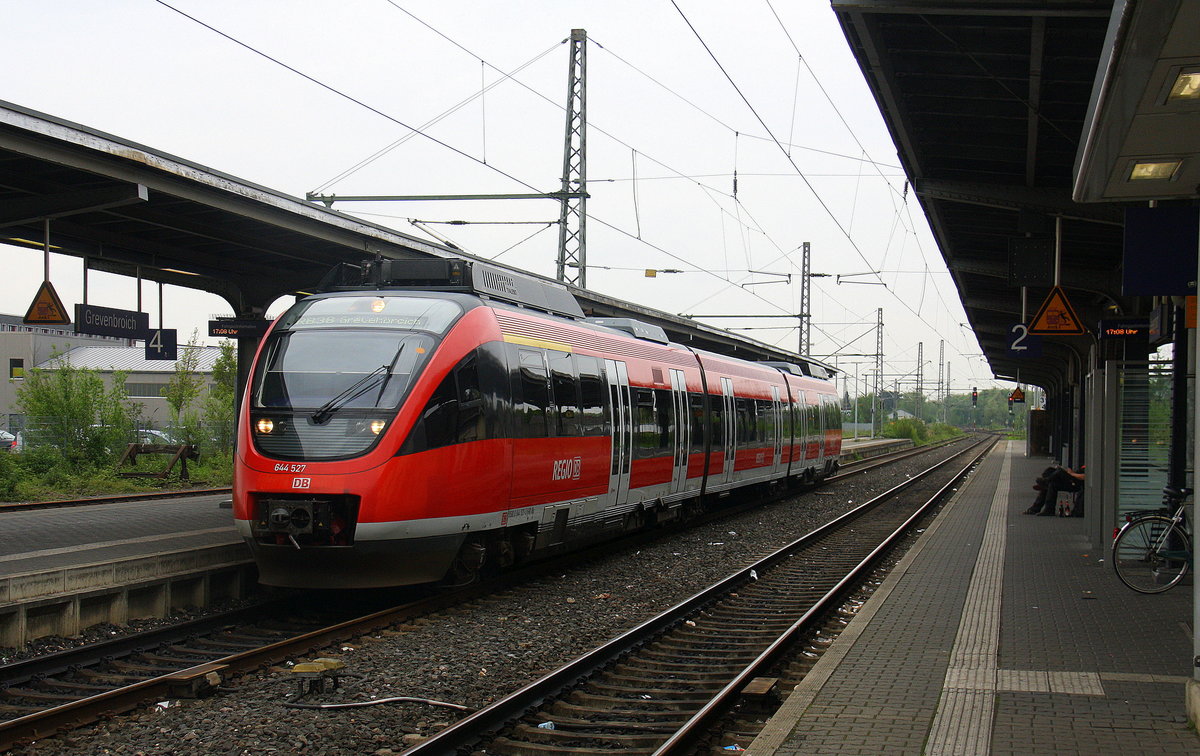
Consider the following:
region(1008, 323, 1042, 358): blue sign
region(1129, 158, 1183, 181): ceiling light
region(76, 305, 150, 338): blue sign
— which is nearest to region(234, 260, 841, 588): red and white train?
region(76, 305, 150, 338): blue sign

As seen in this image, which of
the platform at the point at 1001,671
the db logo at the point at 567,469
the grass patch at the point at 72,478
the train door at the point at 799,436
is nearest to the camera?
the platform at the point at 1001,671

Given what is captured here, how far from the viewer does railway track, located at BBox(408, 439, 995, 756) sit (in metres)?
6.48

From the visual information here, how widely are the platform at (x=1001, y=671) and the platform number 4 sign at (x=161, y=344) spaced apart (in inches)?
397

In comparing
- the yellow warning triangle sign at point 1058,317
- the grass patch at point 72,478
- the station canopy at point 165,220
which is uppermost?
the station canopy at point 165,220

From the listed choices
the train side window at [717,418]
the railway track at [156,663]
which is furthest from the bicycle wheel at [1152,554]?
the train side window at [717,418]

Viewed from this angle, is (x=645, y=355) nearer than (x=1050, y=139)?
No

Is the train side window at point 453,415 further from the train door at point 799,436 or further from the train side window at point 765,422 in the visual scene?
the train door at point 799,436

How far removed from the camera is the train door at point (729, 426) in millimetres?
19562

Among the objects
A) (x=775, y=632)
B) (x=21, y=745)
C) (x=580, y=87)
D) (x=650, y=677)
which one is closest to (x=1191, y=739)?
(x=650, y=677)

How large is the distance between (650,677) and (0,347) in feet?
206

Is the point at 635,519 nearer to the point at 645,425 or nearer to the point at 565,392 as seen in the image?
the point at 645,425

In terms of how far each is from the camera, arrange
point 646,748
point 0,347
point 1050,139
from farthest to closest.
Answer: point 0,347 → point 1050,139 → point 646,748

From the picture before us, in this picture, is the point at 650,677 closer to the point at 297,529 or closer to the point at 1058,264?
the point at 297,529

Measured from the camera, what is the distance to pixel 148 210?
41.7 feet
